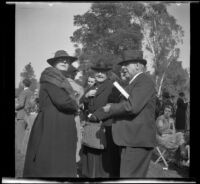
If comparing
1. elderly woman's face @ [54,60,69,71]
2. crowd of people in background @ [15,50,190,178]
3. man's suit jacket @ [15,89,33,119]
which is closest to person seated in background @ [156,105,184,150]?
crowd of people in background @ [15,50,190,178]

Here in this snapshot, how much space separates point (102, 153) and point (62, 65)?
1.30m

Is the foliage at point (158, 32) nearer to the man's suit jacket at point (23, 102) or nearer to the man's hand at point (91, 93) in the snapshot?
the man's hand at point (91, 93)

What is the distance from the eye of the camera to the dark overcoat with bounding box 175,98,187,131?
14.5 feet

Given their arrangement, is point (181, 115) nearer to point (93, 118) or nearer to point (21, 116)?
point (93, 118)

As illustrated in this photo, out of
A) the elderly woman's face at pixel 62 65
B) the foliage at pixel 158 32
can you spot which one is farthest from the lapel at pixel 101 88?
the foliage at pixel 158 32

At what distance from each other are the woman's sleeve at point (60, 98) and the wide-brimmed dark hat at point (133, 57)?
32.3 inches

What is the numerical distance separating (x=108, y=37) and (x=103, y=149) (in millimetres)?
1520

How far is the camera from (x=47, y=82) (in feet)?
14.1

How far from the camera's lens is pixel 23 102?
14.6 feet

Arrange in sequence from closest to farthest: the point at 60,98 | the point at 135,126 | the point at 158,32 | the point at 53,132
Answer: the point at 135,126 < the point at 60,98 < the point at 53,132 < the point at 158,32

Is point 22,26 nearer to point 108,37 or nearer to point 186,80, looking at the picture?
point 108,37

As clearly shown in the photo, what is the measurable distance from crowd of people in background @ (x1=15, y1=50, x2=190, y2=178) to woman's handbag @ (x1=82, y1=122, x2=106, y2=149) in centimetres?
6

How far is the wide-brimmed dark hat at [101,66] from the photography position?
440cm

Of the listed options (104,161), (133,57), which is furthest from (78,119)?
(133,57)
